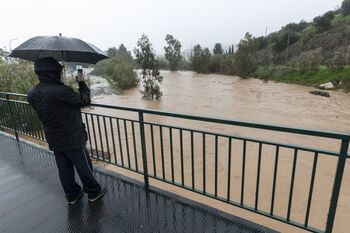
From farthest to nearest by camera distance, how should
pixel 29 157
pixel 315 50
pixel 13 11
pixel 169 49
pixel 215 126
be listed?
pixel 169 49
pixel 315 50
pixel 215 126
pixel 13 11
pixel 29 157

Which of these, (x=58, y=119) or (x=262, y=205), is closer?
(x=58, y=119)

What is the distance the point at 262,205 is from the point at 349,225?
1.28 m

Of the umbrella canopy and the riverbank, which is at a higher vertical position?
the umbrella canopy

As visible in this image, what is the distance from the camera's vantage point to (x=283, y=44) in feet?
110

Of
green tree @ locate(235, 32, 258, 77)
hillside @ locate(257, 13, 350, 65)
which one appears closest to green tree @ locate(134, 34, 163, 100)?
green tree @ locate(235, 32, 258, 77)

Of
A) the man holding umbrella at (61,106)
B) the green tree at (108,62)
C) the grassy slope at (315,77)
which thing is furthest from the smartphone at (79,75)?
the grassy slope at (315,77)

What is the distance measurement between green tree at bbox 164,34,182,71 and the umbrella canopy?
40.3 m

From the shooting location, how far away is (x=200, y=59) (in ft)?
111

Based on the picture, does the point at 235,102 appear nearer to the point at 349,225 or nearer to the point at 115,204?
the point at 349,225

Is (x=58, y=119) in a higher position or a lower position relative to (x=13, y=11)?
lower

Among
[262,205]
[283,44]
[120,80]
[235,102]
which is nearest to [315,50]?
[283,44]

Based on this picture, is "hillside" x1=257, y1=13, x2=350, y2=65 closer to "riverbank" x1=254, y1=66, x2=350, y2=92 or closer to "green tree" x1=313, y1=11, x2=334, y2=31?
"green tree" x1=313, y1=11, x2=334, y2=31

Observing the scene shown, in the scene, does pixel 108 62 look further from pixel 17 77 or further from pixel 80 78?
pixel 80 78

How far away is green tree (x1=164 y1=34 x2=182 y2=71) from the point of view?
41562mm
